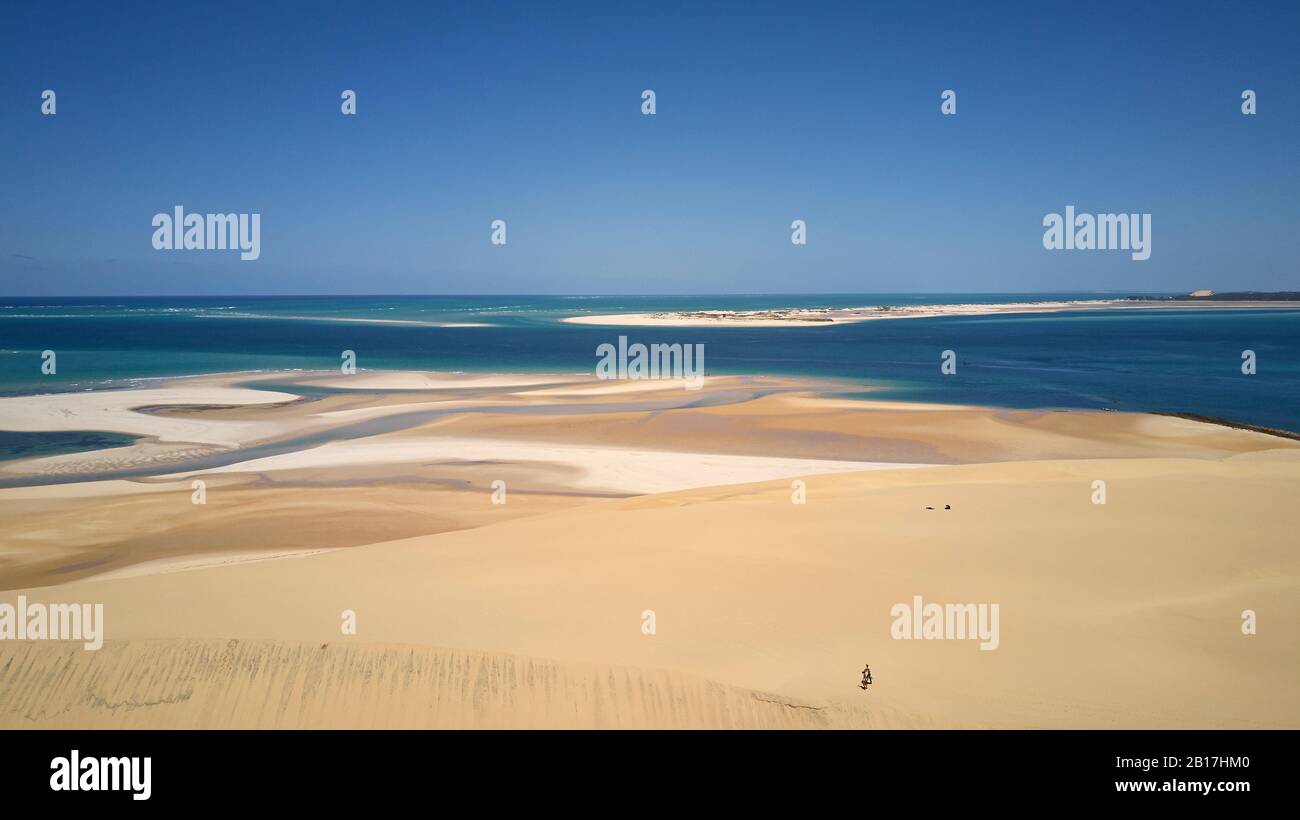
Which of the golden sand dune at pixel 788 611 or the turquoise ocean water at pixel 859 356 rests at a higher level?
the turquoise ocean water at pixel 859 356

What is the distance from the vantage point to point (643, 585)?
9695 mm

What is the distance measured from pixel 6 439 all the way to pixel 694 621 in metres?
25.1

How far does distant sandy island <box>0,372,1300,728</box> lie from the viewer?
6.85m

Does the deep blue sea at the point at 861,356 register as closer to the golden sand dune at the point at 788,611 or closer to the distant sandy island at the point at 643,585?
the distant sandy island at the point at 643,585

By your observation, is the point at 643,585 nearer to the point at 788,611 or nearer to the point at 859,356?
the point at 788,611

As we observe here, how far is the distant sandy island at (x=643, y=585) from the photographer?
6848mm

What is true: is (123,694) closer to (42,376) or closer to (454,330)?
(42,376)
